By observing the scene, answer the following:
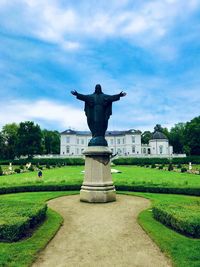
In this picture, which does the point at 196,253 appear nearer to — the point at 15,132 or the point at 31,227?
the point at 31,227

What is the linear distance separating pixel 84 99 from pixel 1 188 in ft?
26.1

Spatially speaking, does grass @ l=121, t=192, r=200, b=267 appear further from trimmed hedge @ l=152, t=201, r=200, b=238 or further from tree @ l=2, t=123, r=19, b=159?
tree @ l=2, t=123, r=19, b=159

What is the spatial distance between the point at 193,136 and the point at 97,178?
2131 inches

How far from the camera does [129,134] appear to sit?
8281 centimetres

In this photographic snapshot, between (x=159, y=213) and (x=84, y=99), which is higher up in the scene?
(x=84, y=99)

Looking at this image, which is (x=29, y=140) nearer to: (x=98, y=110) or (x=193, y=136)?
(x=193, y=136)

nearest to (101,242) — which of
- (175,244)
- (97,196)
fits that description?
(175,244)

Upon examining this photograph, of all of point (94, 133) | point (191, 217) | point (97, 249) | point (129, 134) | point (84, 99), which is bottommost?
point (97, 249)

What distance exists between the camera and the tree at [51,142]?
277ft

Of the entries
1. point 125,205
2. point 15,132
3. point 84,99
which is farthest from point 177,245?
point 15,132

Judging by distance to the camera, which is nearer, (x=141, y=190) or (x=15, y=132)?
(x=141, y=190)

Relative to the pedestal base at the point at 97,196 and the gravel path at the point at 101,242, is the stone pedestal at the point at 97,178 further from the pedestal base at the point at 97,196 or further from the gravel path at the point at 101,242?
the gravel path at the point at 101,242

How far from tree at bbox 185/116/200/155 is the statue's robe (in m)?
52.3

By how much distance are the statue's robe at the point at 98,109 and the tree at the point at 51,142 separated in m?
71.6
